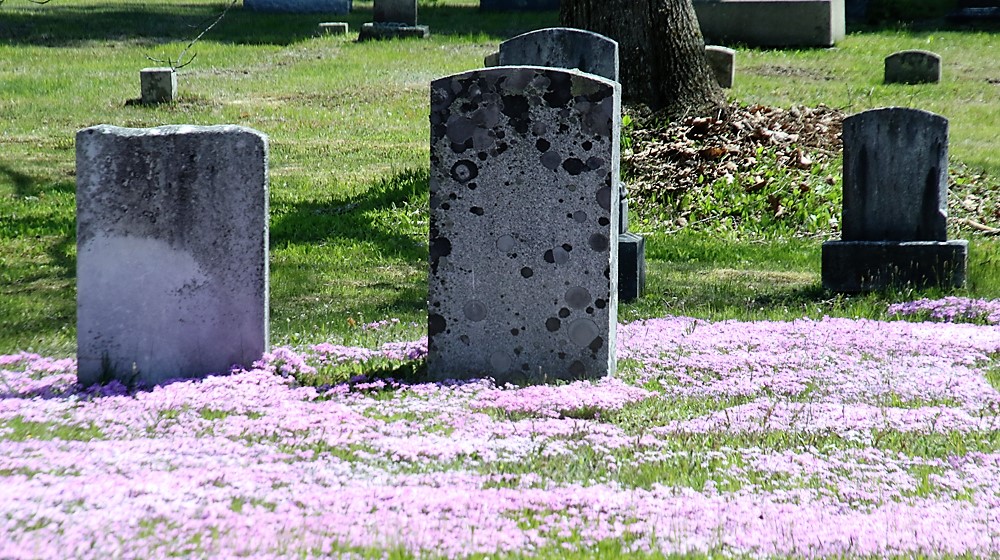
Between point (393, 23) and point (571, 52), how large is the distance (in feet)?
61.1

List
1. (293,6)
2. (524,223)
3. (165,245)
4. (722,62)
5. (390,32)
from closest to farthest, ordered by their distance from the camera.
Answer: (165,245)
(524,223)
(722,62)
(390,32)
(293,6)

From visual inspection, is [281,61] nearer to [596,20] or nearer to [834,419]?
[596,20]

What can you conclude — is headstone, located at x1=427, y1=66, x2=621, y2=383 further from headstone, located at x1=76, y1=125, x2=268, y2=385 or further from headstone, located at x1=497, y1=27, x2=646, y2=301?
headstone, located at x1=497, y1=27, x2=646, y2=301

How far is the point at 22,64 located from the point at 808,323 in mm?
20024

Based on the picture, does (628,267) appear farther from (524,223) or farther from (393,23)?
(393,23)

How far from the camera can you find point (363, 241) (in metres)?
12.4

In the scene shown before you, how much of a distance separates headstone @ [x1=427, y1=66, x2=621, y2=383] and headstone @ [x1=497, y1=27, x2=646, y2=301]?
304 centimetres

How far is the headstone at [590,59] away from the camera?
9.86 metres

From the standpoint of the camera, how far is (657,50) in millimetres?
15641

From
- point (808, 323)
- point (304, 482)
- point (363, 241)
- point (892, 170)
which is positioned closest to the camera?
point (304, 482)

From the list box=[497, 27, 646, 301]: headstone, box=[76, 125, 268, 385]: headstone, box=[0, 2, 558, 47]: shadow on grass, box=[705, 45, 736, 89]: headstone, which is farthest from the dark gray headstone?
box=[76, 125, 268, 385]: headstone

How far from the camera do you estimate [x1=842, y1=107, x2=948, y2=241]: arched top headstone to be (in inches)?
389

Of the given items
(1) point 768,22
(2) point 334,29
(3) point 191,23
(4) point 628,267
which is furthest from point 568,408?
(3) point 191,23

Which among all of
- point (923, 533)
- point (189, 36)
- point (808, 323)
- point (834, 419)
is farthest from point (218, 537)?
point (189, 36)
